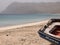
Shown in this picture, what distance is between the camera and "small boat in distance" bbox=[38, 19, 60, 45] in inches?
264

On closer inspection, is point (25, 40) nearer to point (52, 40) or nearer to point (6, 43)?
point (6, 43)

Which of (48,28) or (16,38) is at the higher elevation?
(48,28)

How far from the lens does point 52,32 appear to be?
762 centimetres

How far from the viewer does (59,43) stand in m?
6.53

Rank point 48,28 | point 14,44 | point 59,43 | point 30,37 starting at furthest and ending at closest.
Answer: point 30,37 → point 14,44 → point 48,28 → point 59,43

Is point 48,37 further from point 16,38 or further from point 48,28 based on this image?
point 16,38

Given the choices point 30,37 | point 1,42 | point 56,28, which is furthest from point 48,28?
point 1,42

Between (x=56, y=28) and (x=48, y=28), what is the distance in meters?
0.39

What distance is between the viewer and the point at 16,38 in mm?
9305

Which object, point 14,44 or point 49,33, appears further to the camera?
point 14,44

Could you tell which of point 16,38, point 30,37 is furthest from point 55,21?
point 16,38

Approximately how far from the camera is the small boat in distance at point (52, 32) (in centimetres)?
671

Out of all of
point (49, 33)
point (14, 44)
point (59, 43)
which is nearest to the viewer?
point (59, 43)

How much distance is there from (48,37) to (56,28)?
123 centimetres
